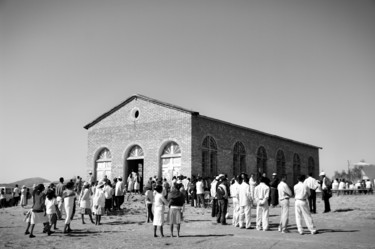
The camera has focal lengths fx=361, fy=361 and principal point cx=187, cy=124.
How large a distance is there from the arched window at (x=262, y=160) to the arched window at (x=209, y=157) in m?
5.53

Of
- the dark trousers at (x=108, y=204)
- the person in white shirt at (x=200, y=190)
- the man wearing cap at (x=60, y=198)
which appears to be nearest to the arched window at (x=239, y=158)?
the person in white shirt at (x=200, y=190)

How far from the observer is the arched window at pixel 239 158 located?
82.7 ft

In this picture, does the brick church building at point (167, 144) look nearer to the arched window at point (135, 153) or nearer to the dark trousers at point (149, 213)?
the arched window at point (135, 153)

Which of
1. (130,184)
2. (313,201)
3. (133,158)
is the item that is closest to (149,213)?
(313,201)

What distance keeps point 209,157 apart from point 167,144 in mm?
2788

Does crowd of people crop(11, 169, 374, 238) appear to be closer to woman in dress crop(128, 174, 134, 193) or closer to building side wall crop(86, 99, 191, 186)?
woman in dress crop(128, 174, 134, 193)

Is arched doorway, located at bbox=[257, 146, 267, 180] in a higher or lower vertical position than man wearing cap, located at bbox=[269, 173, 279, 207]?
higher

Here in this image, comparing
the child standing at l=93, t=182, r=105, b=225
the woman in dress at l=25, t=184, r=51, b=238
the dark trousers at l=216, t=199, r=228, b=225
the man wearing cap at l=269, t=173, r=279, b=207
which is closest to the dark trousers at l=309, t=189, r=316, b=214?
the man wearing cap at l=269, t=173, r=279, b=207

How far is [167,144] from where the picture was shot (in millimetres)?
22781

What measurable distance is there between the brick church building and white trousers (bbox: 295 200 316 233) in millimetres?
11103

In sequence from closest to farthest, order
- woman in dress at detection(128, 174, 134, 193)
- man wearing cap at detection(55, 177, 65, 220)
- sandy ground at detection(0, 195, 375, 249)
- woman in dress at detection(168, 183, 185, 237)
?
sandy ground at detection(0, 195, 375, 249), woman in dress at detection(168, 183, 185, 237), man wearing cap at detection(55, 177, 65, 220), woman in dress at detection(128, 174, 134, 193)

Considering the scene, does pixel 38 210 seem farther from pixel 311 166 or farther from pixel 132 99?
pixel 311 166

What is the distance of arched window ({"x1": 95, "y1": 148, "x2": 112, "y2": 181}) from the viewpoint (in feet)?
82.1

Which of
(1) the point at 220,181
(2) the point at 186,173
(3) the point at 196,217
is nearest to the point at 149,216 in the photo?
(3) the point at 196,217
